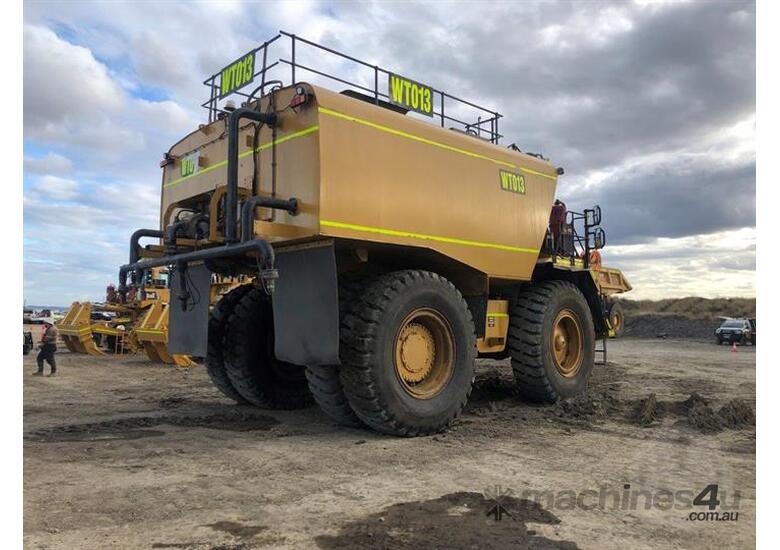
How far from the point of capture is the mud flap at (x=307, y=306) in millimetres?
6258

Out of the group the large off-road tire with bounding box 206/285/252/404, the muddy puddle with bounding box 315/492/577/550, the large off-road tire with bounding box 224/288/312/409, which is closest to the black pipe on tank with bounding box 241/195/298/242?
the large off-road tire with bounding box 224/288/312/409

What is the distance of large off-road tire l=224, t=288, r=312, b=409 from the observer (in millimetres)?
8539

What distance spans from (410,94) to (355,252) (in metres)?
2.57

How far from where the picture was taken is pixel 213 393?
10.8 m

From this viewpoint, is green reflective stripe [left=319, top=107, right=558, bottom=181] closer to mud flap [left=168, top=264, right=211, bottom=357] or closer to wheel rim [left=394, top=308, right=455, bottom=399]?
wheel rim [left=394, top=308, right=455, bottom=399]

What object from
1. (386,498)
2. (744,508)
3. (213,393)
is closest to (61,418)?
(213,393)

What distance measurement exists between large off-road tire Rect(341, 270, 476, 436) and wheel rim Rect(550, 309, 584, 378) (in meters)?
2.67

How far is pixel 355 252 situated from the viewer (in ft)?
22.6

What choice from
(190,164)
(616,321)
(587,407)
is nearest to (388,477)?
(587,407)

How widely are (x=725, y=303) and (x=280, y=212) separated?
160 ft

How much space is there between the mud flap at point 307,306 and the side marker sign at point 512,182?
10.8 ft

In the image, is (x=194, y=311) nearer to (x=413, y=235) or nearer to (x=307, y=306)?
(x=307, y=306)

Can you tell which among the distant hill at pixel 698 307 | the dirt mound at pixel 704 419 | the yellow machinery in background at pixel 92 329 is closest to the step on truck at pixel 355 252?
the dirt mound at pixel 704 419

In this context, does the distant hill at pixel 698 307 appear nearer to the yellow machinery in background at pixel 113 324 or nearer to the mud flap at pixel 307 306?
the yellow machinery in background at pixel 113 324
